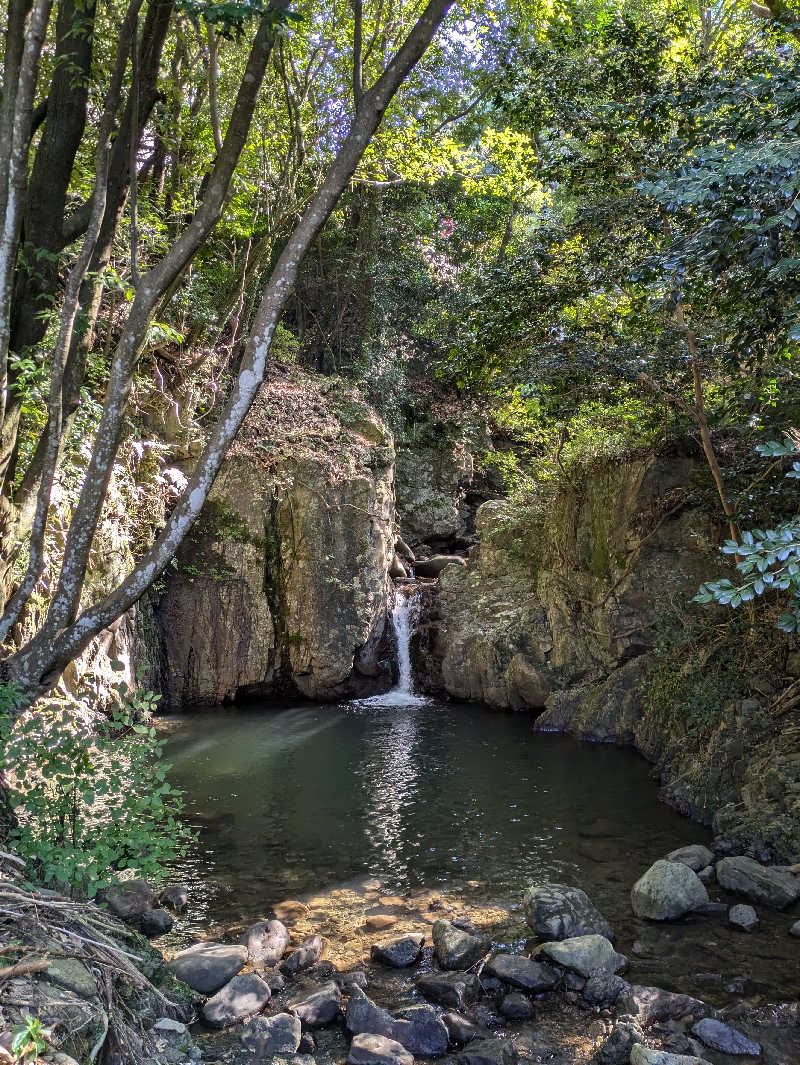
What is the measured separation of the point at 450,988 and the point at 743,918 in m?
2.77

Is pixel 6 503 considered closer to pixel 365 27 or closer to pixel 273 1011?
pixel 273 1011

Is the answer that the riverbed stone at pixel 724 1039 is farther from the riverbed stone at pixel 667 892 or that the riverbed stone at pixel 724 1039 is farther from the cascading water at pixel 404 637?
the cascading water at pixel 404 637

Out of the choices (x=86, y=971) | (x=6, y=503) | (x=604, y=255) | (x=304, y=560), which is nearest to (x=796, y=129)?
(x=604, y=255)

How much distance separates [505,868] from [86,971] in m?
4.62

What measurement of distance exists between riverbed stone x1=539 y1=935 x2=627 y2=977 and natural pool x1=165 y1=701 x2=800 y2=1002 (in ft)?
0.80

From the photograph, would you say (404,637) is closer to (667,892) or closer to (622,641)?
(622,641)

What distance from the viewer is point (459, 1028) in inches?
181

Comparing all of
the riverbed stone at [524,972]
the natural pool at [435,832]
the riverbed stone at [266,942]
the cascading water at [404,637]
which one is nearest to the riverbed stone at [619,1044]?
the riverbed stone at [524,972]

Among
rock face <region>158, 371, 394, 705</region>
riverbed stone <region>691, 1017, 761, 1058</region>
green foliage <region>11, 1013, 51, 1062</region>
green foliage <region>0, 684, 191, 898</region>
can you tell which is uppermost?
rock face <region>158, 371, 394, 705</region>

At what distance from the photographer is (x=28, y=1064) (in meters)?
2.87

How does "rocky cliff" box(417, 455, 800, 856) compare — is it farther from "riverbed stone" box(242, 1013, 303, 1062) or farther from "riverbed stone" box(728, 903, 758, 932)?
"riverbed stone" box(242, 1013, 303, 1062)

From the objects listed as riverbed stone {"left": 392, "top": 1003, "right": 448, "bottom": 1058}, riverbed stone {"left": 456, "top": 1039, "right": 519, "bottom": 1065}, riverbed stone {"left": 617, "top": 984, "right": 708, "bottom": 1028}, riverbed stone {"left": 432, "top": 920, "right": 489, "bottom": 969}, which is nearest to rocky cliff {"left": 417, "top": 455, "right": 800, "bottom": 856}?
riverbed stone {"left": 617, "top": 984, "right": 708, "bottom": 1028}

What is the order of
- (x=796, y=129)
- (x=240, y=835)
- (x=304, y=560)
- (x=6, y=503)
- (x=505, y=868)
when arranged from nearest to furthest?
(x=796, y=129) < (x=6, y=503) < (x=505, y=868) < (x=240, y=835) < (x=304, y=560)

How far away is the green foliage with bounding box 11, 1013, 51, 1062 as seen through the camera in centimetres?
289
